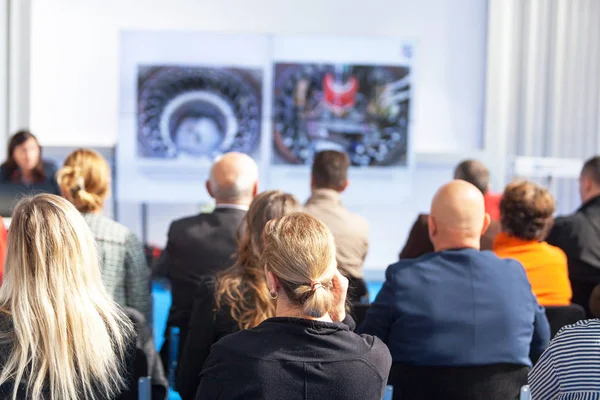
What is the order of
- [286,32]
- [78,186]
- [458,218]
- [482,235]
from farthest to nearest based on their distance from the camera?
[286,32] → [482,235] → [78,186] → [458,218]

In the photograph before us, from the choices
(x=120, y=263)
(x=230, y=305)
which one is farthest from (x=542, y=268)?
(x=120, y=263)

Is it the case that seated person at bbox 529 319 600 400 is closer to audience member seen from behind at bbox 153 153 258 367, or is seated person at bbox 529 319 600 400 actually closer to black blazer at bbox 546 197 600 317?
audience member seen from behind at bbox 153 153 258 367

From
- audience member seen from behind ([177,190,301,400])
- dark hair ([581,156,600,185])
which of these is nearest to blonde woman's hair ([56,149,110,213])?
audience member seen from behind ([177,190,301,400])

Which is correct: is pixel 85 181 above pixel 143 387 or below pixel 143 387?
above

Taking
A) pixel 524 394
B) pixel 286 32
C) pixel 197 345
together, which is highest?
pixel 286 32

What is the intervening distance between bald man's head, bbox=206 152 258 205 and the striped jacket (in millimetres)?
424

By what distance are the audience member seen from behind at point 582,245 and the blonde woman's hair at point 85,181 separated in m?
2.30

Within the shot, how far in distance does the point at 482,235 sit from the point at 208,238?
57.3 inches

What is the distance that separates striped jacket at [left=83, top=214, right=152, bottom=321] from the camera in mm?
3131

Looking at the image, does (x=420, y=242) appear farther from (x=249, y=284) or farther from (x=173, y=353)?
(x=249, y=284)

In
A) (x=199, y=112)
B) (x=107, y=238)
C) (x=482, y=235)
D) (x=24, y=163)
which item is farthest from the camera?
(x=199, y=112)

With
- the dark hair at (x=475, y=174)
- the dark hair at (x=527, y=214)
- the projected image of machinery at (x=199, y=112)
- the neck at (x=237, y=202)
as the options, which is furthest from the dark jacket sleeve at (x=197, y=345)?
the projected image of machinery at (x=199, y=112)

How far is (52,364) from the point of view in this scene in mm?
1786

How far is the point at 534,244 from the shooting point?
3.33 meters
